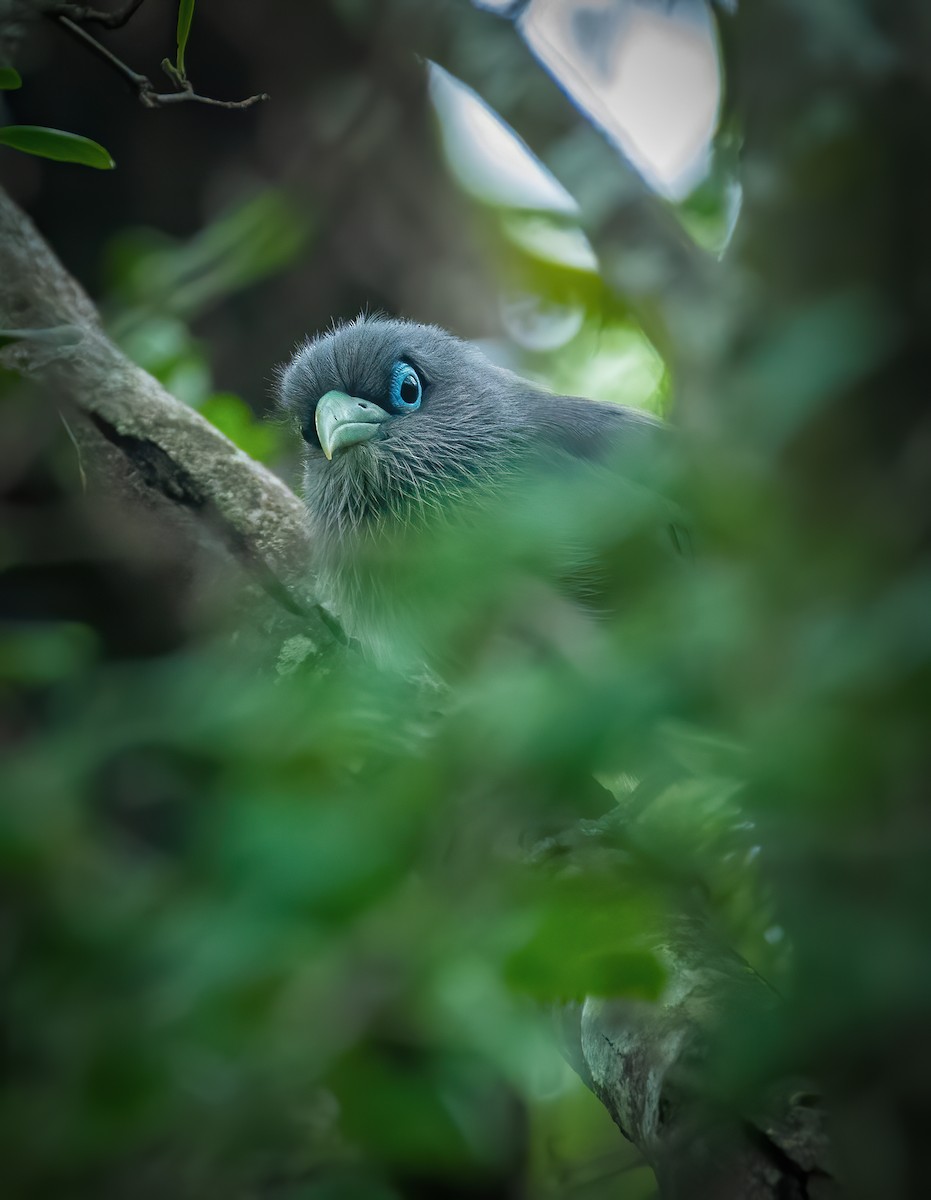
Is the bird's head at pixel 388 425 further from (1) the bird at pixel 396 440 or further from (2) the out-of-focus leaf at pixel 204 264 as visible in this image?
(2) the out-of-focus leaf at pixel 204 264

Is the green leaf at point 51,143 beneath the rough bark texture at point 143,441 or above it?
above

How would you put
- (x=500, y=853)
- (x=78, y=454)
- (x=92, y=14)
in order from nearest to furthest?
(x=500, y=853) → (x=92, y=14) → (x=78, y=454)

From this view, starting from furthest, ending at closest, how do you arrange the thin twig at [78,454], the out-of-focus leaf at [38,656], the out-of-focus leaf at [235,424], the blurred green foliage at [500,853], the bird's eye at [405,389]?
the bird's eye at [405,389] < the out-of-focus leaf at [235,424] < the thin twig at [78,454] < the out-of-focus leaf at [38,656] < the blurred green foliage at [500,853]

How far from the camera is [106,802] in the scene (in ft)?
3.83

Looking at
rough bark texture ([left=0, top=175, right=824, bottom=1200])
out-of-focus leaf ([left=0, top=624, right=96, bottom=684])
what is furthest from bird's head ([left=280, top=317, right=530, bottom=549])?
out-of-focus leaf ([left=0, top=624, right=96, bottom=684])

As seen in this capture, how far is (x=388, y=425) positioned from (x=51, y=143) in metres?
1.62

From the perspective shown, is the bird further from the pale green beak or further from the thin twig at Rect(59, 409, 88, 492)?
the thin twig at Rect(59, 409, 88, 492)

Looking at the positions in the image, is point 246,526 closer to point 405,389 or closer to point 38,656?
point 405,389

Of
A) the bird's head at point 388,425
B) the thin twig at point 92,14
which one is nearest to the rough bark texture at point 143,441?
the bird's head at point 388,425

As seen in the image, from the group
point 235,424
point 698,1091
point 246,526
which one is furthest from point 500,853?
point 235,424

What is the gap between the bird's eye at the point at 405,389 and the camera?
2.98 meters

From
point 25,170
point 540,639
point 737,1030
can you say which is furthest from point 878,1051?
point 25,170

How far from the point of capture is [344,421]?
2.85 metres

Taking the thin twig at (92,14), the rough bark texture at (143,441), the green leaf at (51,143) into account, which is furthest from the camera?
the rough bark texture at (143,441)
